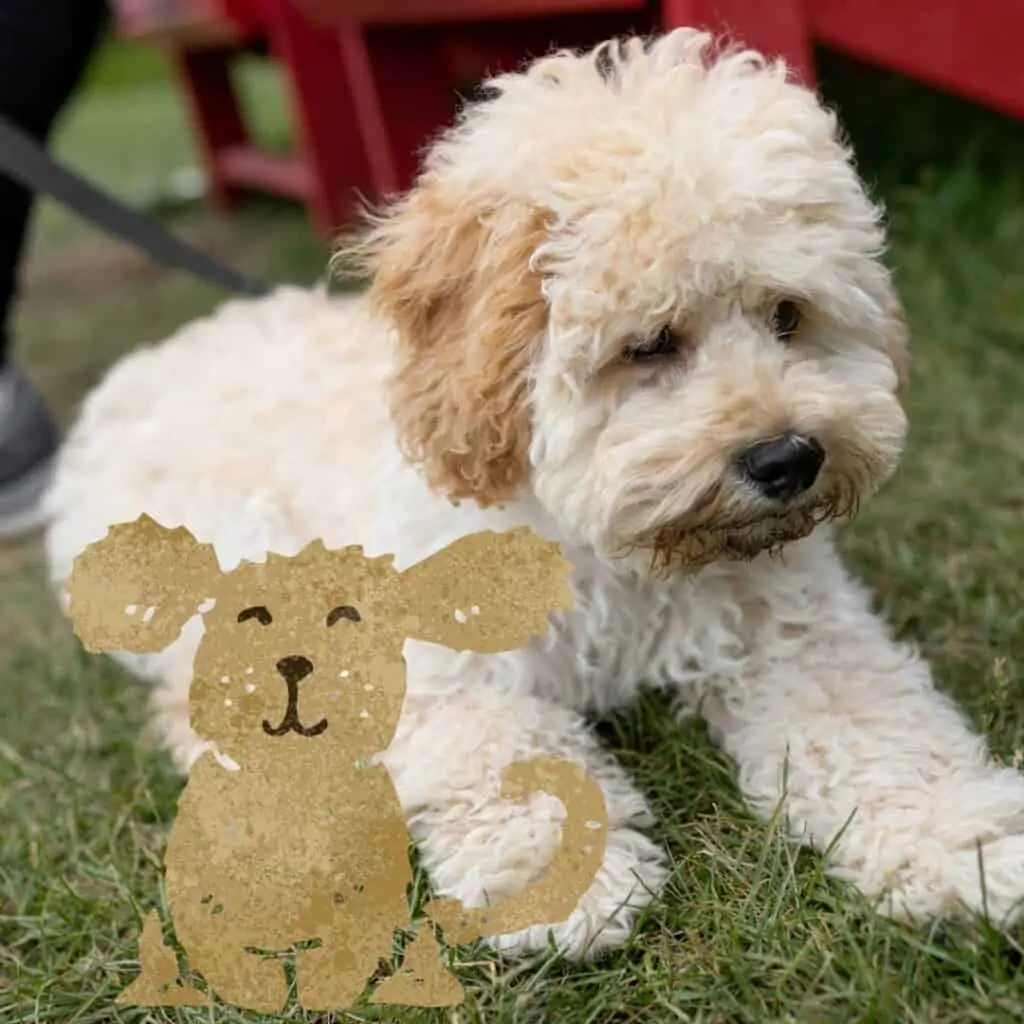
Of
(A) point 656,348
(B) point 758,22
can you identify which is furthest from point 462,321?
(B) point 758,22

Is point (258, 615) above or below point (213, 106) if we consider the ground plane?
above

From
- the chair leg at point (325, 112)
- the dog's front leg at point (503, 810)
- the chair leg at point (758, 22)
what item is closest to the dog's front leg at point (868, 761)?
the dog's front leg at point (503, 810)

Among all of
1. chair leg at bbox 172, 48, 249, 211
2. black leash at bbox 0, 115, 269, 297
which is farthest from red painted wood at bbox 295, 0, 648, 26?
chair leg at bbox 172, 48, 249, 211

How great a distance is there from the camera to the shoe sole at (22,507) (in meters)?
3.27

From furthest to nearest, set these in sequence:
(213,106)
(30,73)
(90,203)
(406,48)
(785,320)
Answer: (213,106)
(406,48)
(30,73)
(90,203)
(785,320)

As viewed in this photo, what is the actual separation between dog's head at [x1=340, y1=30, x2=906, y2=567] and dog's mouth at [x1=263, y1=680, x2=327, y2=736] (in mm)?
402

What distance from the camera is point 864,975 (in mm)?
1238

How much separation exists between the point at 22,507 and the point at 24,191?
87 cm

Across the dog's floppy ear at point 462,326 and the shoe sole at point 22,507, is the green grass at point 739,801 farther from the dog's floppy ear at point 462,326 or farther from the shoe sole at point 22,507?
the dog's floppy ear at point 462,326

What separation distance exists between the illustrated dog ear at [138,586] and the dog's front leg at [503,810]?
440mm

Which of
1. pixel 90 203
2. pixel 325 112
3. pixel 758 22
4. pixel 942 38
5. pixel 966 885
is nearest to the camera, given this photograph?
pixel 966 885

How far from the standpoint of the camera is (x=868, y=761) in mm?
1509

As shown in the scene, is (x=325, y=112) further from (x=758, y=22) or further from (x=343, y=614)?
(x=343, y=614)

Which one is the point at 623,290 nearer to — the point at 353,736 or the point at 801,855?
the point at 353,736
